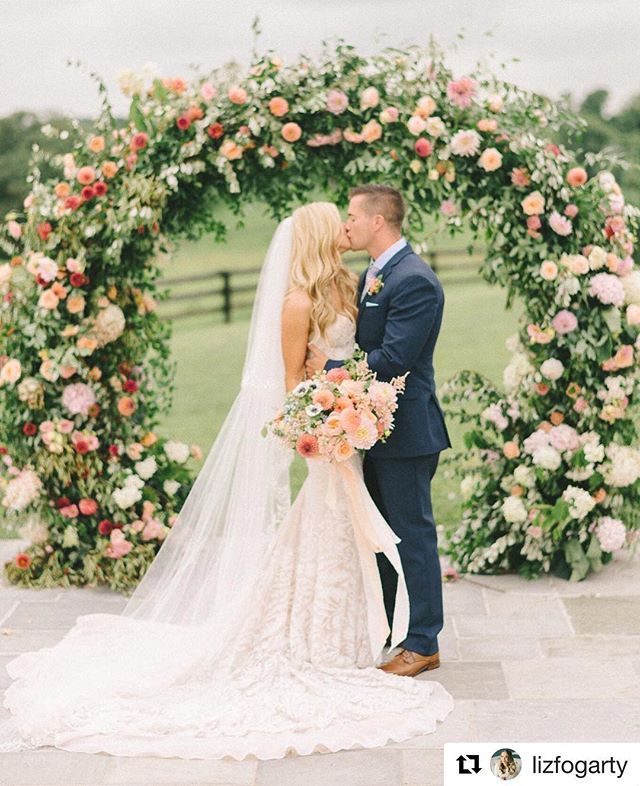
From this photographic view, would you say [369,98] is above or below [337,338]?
above

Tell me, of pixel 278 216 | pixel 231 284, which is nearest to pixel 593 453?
pixel 278 216

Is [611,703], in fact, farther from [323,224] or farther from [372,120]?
[372,120]

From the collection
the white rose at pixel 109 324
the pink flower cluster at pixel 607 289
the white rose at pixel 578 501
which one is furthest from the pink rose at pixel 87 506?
the pink flower cluster at pixel 607 289

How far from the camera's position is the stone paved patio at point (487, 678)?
396 centimetres

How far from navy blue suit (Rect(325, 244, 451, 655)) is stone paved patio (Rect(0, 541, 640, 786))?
1.27 ft

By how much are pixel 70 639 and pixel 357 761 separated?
5.34ft

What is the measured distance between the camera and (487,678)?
4781 millimetres

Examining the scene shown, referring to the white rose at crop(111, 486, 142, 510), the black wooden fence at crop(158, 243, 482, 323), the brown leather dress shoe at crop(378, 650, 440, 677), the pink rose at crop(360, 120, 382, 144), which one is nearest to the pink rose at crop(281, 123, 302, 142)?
the pink rose at crop(360, 120, 382, 144)

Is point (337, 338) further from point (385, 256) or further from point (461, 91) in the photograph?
point (461, 91)

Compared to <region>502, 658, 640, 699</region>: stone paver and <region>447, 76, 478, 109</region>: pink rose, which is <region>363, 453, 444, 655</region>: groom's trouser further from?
<region>447, 76, 478, 109</region>: pink rose

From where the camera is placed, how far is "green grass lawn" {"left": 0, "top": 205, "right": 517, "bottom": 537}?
12.4 metres

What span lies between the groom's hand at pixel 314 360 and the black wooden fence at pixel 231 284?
12.6m

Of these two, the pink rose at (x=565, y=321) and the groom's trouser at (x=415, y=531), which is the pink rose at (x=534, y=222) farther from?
the groom's trouser at (x=415, y=531)

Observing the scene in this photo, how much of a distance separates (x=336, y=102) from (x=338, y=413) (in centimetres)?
195
